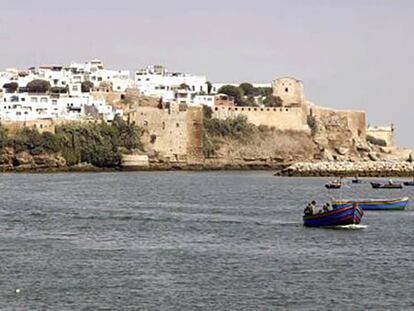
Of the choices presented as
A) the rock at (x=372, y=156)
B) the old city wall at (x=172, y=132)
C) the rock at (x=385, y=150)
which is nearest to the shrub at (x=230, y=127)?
the old city wall at (x=172, y=132)

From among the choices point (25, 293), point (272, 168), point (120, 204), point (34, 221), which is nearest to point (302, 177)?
point (272, 168)

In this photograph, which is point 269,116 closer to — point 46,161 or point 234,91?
point 234,91

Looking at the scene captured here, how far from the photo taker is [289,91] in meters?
84.1

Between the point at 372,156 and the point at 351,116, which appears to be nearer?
the point at 372,156

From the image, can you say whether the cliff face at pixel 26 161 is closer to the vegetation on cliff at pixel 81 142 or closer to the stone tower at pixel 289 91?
the vegetation on cliff at pixel 81 142

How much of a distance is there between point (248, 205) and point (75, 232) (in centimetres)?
1219

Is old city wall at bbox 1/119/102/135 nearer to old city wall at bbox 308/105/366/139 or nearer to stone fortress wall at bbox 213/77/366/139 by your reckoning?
stone fortress wall at bbox 213/77/366/139

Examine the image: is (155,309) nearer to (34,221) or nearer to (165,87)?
(34,221)

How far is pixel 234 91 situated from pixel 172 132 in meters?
18.4

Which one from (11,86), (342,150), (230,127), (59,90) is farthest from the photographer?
(11,86)

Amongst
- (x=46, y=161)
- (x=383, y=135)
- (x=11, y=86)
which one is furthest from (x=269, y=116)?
(x=11, y=86)

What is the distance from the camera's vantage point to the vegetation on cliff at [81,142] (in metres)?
68.3

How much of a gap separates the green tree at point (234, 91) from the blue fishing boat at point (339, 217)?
56284 millimetres

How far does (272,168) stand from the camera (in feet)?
254
